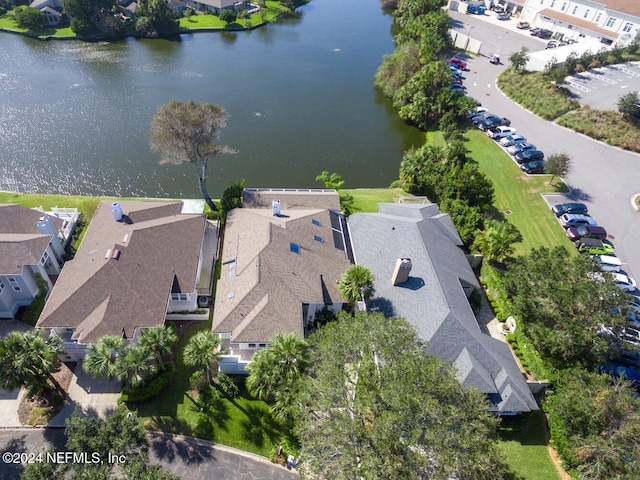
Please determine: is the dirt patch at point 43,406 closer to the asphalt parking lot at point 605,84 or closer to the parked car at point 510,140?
the parked car at point 510,140

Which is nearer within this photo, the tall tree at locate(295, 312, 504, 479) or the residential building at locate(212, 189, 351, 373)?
the tall tree at locate(295, 312, 504, 479)

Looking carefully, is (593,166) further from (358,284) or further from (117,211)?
(117,211)

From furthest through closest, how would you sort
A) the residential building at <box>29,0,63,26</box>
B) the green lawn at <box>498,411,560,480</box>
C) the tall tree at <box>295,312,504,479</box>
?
the residential building at <box>29,0,63,26</box>, the green lawn at <box>498,411,560,480</box>, the tall tree at <box>295,312,504,479</box>

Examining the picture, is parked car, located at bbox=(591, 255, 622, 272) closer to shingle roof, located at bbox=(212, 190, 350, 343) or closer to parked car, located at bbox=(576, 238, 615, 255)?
parked car, located at bbox=(576, 238, 615, 255)

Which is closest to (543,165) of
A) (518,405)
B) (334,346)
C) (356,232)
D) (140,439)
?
(356,232)

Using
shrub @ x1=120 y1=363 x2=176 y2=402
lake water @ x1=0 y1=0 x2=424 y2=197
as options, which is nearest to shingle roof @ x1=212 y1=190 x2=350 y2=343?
shrub @ x1=120 y1=363 x2=176 y2=402

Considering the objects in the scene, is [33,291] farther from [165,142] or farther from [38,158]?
[38,158]
